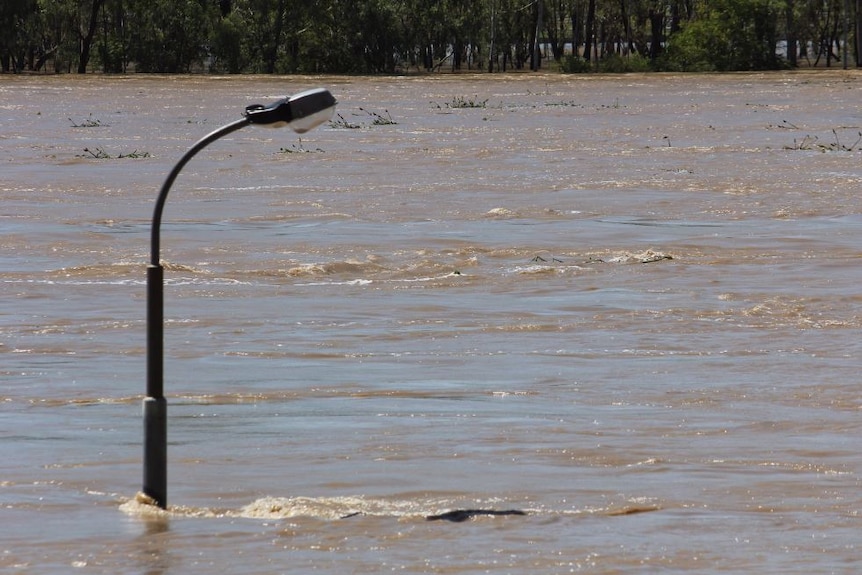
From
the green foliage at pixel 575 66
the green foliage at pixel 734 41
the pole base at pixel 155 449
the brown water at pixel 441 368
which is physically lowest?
the brown water at pixel 441 368

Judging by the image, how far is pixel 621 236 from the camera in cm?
2045

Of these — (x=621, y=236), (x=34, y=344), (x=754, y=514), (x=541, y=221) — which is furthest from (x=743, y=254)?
(x=754, y=514)

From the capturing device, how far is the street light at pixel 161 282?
685 cm

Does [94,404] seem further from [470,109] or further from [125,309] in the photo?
[470,109]

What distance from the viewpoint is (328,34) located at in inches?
3280

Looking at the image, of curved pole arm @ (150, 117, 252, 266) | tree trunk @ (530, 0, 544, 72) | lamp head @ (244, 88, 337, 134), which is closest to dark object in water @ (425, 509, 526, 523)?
curved pole arm @ (150, 117, 252, 266)

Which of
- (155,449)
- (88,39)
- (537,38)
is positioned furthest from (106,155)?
(537,38)

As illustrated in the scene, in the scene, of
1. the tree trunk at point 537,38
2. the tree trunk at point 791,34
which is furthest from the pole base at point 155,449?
the tree trunk at point 791,34

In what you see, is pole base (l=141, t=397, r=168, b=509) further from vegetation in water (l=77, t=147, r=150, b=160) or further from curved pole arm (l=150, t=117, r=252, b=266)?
vegetation in water (l=77, t=147, r=150, b=160)

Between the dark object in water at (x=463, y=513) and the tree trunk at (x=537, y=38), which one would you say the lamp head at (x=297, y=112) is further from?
the tree trunk at (x=537, y=38)

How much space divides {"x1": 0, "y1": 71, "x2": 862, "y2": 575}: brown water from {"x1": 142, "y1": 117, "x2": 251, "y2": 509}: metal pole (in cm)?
27

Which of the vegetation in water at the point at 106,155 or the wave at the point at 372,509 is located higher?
the vegetation in water at the point at 106,155

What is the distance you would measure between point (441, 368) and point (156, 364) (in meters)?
4.79

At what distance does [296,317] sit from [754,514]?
23.5 feet
